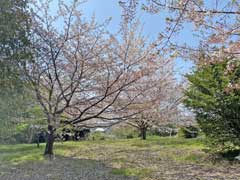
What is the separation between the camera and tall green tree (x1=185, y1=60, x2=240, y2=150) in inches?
249

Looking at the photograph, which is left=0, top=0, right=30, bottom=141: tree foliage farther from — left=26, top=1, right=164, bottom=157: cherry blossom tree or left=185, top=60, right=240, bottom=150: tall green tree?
left=185, top=60, right=240, bottom=150: tall green tree

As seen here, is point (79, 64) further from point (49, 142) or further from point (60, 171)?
point (60, 171)

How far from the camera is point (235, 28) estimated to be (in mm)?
3016

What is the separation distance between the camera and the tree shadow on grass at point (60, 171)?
4898 mm

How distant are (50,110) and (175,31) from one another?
5168mm

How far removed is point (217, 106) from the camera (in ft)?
21.5

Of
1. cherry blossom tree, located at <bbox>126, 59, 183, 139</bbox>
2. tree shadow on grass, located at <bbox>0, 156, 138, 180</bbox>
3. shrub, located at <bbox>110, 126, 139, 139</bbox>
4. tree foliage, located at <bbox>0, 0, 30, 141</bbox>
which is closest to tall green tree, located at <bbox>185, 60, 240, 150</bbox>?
cherry blossom tree, located at <bbox>126, 59, 183, 139</bbox>

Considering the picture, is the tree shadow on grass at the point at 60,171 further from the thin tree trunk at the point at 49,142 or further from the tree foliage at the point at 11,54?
the thin tree trunk at the point at 49,142

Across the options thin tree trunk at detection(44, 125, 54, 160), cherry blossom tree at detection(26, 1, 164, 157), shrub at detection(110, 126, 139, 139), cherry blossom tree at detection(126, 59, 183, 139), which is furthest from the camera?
shrub at detection(110, 126, 139, 139)

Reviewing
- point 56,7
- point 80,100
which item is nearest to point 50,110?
point 80,100

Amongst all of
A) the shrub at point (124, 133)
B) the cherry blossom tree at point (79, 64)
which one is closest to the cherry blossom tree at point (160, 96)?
the cherry blossom tree at point (79, 64)

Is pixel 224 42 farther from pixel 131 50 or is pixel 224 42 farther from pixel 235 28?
pixel 131 50

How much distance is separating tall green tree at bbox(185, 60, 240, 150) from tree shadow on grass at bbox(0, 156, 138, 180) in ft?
9.11

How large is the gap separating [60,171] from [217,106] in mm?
3819
